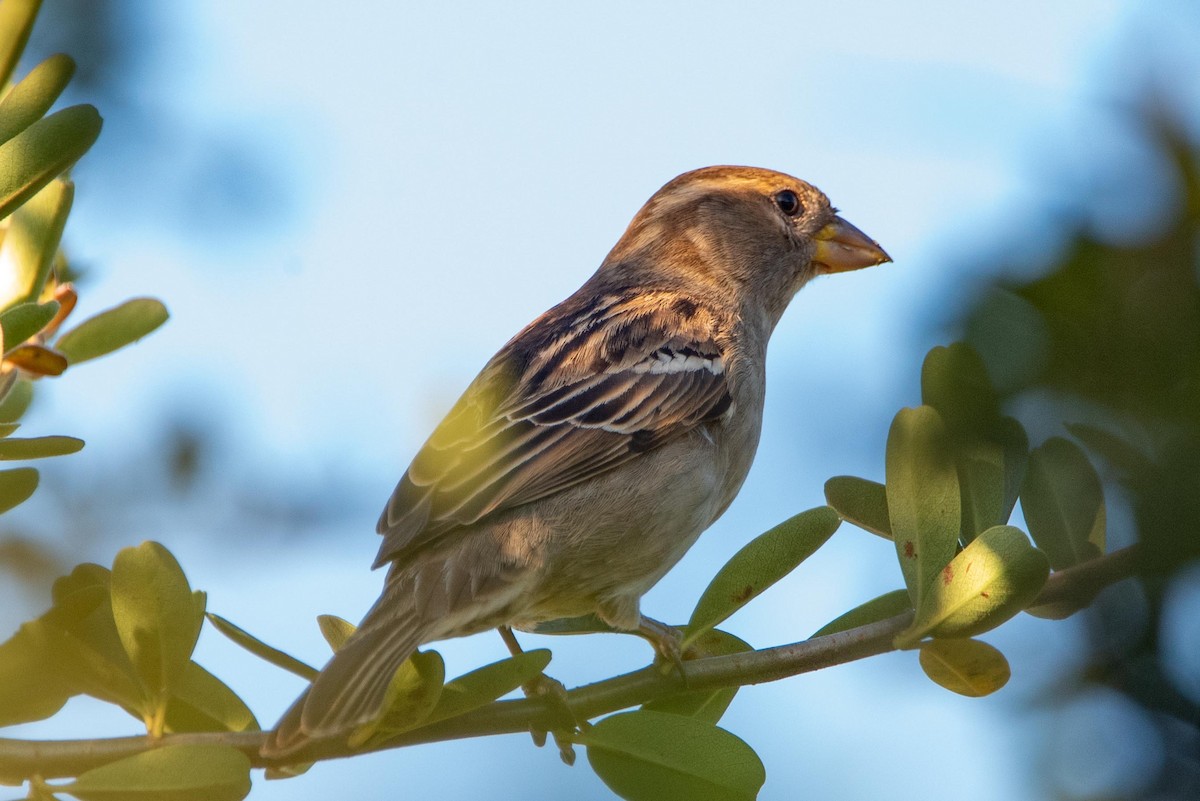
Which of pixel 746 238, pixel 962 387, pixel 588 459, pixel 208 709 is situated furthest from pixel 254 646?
pixel 746 238

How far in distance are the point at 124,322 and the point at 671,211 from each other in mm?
4026

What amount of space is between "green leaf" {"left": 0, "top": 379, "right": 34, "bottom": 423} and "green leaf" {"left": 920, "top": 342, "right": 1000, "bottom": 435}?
1.82 m

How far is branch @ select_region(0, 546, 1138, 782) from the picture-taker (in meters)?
2.04

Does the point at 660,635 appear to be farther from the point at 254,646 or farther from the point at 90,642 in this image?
the point at 90,642

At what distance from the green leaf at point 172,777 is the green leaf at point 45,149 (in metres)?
0.84

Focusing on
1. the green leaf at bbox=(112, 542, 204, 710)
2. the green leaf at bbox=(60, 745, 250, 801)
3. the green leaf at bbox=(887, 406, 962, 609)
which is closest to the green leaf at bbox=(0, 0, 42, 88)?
the green leaf at bbox=(112, 542, 204, 710)

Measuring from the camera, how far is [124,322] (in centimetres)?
254

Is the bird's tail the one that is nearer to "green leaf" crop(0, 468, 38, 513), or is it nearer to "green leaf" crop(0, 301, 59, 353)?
"green leaf" crop(0, 468, 38, 513)

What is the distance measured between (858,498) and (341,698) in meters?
1.08

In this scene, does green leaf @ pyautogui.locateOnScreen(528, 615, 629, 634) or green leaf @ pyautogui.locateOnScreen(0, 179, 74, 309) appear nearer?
green leaf @ pyautogui.locateOnScreen(0, 179, 74, 309)

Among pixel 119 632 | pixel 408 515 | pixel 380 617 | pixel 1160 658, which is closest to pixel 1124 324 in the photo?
pixel 1160 658

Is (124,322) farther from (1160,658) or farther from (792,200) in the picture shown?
(792,200)

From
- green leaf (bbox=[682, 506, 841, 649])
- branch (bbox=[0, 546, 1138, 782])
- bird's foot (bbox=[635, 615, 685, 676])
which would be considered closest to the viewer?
branch (bbox=[0, 546, 1138, 782])

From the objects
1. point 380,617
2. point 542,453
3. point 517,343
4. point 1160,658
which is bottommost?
point 1160,658
